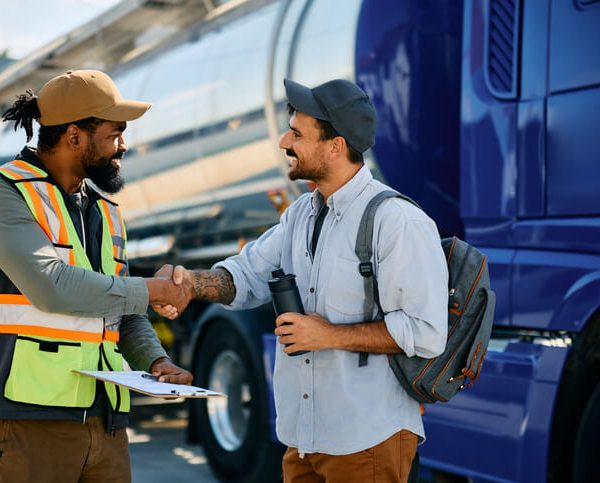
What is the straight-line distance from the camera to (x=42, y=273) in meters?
2.76

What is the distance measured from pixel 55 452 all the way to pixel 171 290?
0.56 m

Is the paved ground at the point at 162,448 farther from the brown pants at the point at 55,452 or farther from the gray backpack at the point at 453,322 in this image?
the gray backpack at the point at 453,322

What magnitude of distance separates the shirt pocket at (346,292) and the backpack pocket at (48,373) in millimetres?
681

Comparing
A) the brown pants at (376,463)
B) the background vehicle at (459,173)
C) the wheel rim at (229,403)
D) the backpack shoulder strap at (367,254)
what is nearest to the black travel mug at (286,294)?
the backpack shoulder strap at (367,254)

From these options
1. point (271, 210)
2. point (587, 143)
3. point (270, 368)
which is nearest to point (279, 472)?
point (270, 368)

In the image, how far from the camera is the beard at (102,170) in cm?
301

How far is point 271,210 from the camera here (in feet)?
20.6

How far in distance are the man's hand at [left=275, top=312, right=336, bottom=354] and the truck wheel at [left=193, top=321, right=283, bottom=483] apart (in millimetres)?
3301

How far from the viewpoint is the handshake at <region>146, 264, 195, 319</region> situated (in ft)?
10.0

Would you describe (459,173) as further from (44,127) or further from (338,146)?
(44,127)

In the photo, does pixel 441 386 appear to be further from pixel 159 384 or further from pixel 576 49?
pixel 576 49

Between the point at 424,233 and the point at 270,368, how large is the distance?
3.21 meters

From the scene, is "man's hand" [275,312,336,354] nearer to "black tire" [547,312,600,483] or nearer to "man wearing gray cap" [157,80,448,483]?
"man wearing gray cap" [157,80,448,483]

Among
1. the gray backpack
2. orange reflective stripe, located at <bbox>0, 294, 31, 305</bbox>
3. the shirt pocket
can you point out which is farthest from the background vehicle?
orange reflective stripe, located at <bbox>0, 294, 31, 305</bbox>
